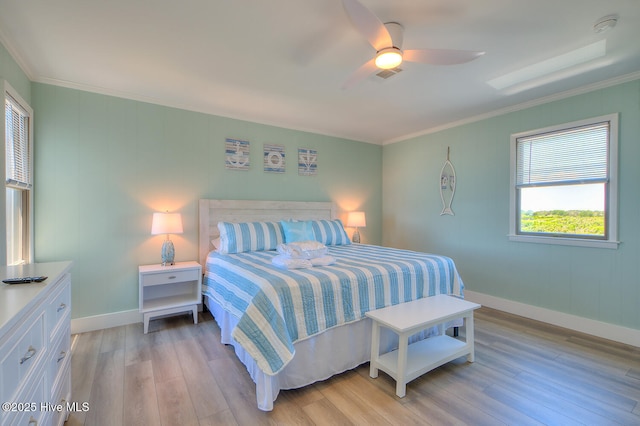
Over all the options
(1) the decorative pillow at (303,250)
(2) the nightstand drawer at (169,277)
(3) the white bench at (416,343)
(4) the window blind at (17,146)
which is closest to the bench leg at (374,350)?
(3) the white bench at (416,343)

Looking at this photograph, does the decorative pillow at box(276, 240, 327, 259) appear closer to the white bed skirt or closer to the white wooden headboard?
the white bed skirt

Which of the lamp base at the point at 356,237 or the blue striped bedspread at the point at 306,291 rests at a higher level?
the lamp base at the point at 356,237

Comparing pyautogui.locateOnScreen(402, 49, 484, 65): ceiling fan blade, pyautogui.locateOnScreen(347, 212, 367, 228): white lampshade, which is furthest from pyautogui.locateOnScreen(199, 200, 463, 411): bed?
pyautogui.locateOnScreen(402, 49, 484, 65): ceiling fan blade

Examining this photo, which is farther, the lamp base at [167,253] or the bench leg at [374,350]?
the lamp base at [167,253]

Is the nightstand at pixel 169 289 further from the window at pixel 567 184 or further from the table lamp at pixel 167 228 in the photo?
the window at pixel 567 184

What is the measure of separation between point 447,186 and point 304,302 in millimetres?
3138

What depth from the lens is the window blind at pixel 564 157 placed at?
9.56ft

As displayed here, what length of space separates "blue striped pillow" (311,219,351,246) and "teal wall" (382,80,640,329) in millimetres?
1441

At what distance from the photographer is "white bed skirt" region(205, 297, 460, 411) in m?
1.82

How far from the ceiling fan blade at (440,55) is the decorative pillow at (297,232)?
2.22m

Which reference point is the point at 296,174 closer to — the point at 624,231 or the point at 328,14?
the point at 328,14

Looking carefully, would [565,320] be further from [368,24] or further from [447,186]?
[368,24]

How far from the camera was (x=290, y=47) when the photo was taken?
7.38ft

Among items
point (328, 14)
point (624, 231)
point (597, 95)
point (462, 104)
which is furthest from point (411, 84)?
point (624, 231)
